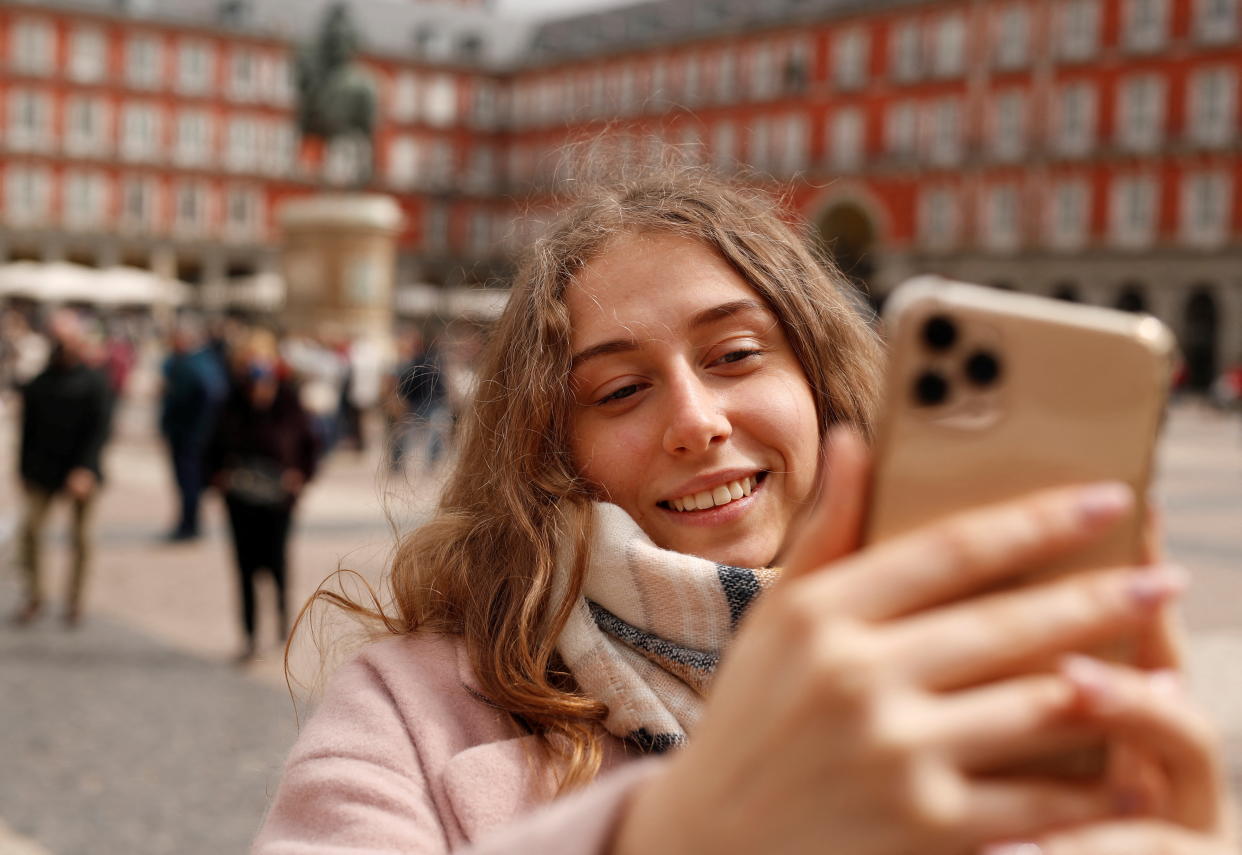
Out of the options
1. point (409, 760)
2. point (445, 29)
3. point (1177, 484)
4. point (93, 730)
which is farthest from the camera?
point (445, 29)

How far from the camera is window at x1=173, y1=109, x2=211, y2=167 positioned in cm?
5728

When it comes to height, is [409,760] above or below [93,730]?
above

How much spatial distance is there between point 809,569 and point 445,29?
67.4 meters

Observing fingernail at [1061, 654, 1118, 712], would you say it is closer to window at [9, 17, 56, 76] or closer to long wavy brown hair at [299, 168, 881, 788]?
long wavy brown hair at [299, 168, 881, 788]

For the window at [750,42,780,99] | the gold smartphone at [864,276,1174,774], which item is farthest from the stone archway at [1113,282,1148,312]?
the gold smartphone at [864,276,1174,774]

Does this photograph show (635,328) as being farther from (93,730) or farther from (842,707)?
(93,730)

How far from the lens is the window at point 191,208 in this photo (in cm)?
5750

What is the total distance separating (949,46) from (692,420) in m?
46.5

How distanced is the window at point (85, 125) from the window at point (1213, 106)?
140 feet

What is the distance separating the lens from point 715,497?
1.35 metres

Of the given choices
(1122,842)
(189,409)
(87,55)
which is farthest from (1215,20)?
(1122,842)

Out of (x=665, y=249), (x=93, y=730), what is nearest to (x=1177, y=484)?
(x=93, y=730)

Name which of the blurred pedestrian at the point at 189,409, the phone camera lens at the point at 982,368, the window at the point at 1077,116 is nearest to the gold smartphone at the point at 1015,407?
the phone camera lens at the point at 982,368

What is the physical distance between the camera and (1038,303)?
714 millimetres
